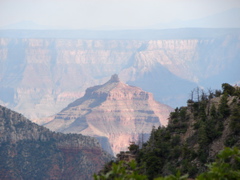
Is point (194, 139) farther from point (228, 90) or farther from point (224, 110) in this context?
point (228, 90)

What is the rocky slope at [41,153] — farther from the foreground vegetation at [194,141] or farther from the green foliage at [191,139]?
the foreground vegetation at [194,141]

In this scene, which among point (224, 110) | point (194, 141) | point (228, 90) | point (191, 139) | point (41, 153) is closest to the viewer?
point (224, 110)

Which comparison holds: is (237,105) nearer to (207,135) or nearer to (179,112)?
(207,135)

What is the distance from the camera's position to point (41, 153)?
12112 cm

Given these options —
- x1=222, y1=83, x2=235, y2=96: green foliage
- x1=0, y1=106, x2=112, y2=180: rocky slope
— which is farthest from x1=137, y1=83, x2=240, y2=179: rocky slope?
x1=0, y1=106, x2=112, y2=180: rocky slope

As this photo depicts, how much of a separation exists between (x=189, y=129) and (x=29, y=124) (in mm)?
75922

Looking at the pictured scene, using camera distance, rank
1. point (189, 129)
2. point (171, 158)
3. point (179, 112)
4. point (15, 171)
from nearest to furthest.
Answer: point (171, 158), point (189, 129), point (179, 112), point (15, 171)

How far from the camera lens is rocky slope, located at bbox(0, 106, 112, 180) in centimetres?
11380

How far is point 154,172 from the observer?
51344 mm

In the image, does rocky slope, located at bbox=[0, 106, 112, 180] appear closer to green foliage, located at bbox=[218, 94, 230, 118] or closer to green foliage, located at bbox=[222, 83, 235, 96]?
green foliage, located at bbox=[222, 83, 235, 96]

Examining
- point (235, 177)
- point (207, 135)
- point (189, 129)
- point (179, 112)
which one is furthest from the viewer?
point (179, 112)

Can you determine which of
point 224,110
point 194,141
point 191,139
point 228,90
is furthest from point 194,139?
point 228,90

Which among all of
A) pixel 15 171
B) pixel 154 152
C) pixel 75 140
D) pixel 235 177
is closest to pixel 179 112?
pixel 154 152

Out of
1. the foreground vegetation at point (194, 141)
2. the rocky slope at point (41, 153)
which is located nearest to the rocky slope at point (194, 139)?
the foreground vegetation at point (194, 141)
